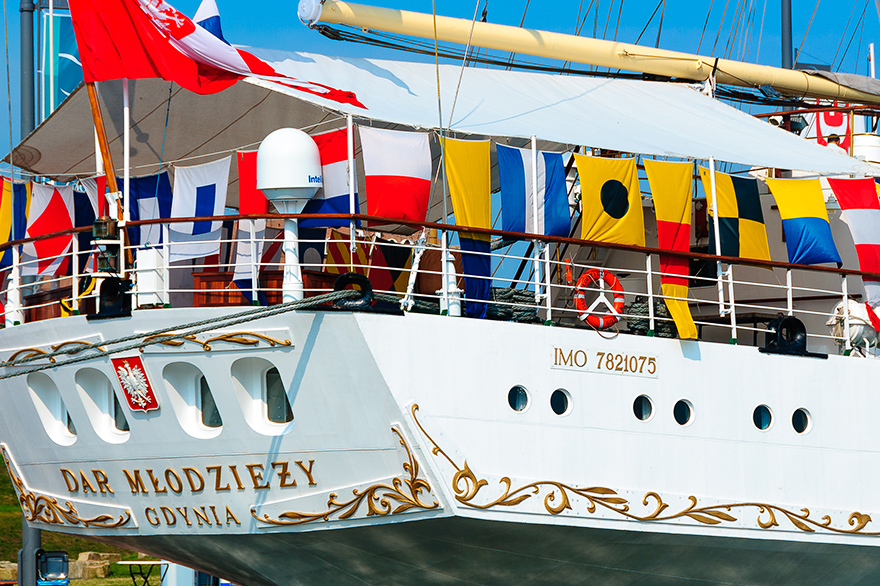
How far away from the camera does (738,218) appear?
13695mm

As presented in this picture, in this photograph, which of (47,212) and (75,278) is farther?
(47,212)

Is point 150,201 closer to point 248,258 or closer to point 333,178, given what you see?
point 248,258

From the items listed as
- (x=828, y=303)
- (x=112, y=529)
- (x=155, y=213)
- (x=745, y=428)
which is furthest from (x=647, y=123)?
(x=112, y=529)

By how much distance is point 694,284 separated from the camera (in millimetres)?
16031

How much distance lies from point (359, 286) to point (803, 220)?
602 centimetres

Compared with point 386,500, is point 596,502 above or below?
below

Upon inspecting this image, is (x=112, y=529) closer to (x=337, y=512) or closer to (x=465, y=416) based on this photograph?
(x=337, y=512)

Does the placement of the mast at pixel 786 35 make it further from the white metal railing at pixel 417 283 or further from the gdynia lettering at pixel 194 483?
the gdynia lettering at pixel 194 483

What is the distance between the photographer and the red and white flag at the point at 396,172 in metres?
12.1

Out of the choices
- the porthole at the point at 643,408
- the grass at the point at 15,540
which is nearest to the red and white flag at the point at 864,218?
the porthole at the point at 643,408

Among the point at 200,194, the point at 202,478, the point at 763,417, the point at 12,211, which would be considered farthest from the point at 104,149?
the point at 763,417

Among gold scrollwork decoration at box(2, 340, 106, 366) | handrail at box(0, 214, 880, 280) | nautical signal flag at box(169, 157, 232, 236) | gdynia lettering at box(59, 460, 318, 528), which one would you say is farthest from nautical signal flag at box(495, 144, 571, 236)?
gold scrollwork decoration at box(2, 340, 106, 366)

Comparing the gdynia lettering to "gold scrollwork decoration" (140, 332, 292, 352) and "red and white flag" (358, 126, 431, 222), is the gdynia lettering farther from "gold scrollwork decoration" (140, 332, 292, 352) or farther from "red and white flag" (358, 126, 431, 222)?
"red and white flag" (358, 126, 431, 222)

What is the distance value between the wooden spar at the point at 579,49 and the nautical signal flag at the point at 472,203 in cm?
360
